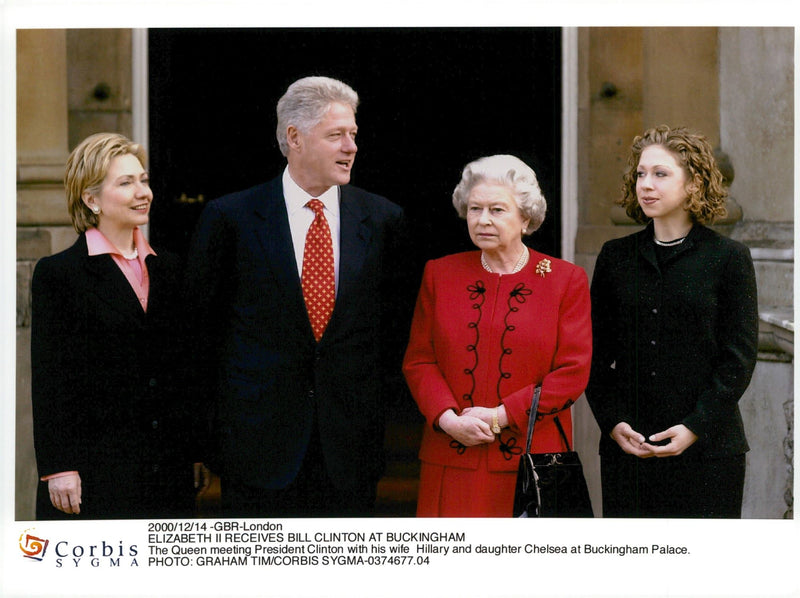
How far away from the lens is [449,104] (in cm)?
452

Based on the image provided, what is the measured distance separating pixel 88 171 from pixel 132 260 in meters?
0.36

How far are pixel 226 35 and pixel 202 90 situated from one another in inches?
9.7

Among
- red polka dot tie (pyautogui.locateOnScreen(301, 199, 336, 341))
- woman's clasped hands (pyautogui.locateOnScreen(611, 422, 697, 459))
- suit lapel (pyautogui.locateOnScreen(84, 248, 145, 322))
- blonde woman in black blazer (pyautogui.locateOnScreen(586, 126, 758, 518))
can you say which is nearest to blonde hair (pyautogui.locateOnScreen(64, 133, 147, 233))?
suit lapel (pyautogui.locateOnScreen(84, 248, 145, 322))

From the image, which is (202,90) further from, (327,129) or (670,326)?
(670,326)

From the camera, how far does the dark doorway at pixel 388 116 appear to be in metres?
4.28

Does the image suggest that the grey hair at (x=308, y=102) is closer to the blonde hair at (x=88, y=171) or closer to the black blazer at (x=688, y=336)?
the blonde hair at (x=88, y=171)

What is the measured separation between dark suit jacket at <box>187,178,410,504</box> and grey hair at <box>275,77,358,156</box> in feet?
0.78

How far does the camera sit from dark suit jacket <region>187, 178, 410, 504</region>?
13.0ft

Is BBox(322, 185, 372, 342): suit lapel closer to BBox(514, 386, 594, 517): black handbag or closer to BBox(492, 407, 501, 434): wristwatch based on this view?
BBox(492, 407, 501, 434): wristwatch

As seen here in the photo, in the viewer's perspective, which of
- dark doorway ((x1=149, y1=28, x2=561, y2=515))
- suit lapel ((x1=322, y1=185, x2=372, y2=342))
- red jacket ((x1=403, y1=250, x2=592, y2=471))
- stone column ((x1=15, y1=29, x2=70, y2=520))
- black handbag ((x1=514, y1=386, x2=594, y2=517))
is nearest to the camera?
black handbag ((x1=514, y1=386, x2=594, y2=517))

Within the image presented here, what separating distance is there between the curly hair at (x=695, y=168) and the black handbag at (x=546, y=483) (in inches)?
36.4

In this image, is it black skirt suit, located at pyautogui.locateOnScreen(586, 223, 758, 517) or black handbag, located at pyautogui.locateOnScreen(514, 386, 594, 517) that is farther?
black skirt suit, located at pyautogui.locateOnScreen(586, 223, 758, 517)
